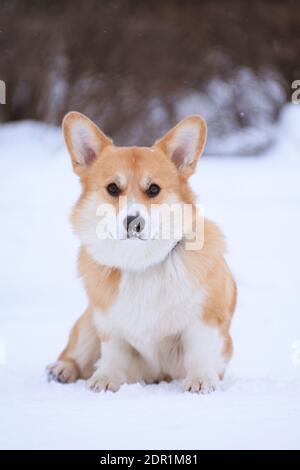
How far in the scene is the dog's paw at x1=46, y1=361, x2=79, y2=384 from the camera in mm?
2648

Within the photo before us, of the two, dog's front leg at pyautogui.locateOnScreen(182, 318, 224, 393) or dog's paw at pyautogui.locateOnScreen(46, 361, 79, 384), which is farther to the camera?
dog's paw at pyautogui.locateOnScreen(46, 361, 79, 384)

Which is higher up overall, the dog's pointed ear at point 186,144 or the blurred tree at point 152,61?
the blurred tree at point 152,61

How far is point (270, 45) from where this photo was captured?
6.21 meters

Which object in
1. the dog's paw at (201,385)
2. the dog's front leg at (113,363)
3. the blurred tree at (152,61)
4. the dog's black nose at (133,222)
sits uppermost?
the blurred tree at (152,61)

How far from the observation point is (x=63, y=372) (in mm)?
2656

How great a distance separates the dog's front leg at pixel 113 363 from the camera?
2459 mm

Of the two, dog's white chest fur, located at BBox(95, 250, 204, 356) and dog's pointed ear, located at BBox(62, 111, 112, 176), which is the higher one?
dog's pointed ear, located at BBox(62, 111, 112, 176)

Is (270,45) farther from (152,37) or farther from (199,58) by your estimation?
(152,37)

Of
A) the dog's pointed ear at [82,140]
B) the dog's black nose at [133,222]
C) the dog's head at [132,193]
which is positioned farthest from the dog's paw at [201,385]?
the dog's pointed ear at [82,140]

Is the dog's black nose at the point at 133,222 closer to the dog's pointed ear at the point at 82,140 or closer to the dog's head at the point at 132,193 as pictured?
the dog's head at the point at 132,193

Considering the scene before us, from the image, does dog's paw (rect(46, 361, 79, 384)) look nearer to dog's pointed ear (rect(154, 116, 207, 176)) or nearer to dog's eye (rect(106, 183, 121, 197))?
dog's eye (rect(106, 183, 121, 197))

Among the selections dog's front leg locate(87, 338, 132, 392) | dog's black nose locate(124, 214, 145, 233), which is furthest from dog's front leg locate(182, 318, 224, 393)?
dog's black nose locate(124, 214, 145, 233)

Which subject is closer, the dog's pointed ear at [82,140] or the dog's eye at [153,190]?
the dog's eye at [153,190]

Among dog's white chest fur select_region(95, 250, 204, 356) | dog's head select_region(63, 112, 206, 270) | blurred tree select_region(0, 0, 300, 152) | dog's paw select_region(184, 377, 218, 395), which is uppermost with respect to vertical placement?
blurred tree select_region(0, 0, 300, 152)
